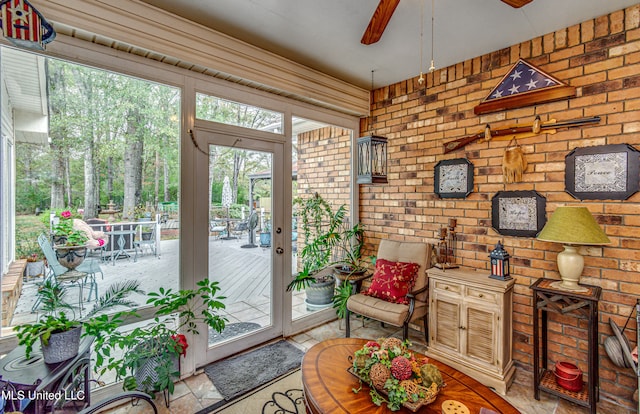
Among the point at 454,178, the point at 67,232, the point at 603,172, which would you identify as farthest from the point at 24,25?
the point at 603,172

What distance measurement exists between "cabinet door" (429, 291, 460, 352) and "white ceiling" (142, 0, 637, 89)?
231cm

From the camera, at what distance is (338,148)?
3.99 m

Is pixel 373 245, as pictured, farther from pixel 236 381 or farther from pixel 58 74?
pixel 58 74

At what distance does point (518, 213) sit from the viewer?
8.67 ft

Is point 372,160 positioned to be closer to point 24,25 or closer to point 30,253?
point 24,25

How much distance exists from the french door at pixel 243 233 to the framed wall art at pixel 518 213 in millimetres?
2093

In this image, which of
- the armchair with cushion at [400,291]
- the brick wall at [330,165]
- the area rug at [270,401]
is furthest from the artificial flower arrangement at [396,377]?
the brick wall at [330,165]

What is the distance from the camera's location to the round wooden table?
142cm

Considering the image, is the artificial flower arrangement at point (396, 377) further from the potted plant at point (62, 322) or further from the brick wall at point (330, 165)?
the brick wall at point (330, 165)

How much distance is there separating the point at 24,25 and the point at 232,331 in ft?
8.87

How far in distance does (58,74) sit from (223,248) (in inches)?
69.2

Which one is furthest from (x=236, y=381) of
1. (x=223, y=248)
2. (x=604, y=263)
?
(x=604, y=263)

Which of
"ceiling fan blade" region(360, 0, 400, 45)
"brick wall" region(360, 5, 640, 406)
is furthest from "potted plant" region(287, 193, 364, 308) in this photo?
"ceiling fan blade" region(360, 0, 400, 45)

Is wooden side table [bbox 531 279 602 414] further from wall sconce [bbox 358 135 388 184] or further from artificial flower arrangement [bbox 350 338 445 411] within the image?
wall sconce [bbox 358 135 388 184]
